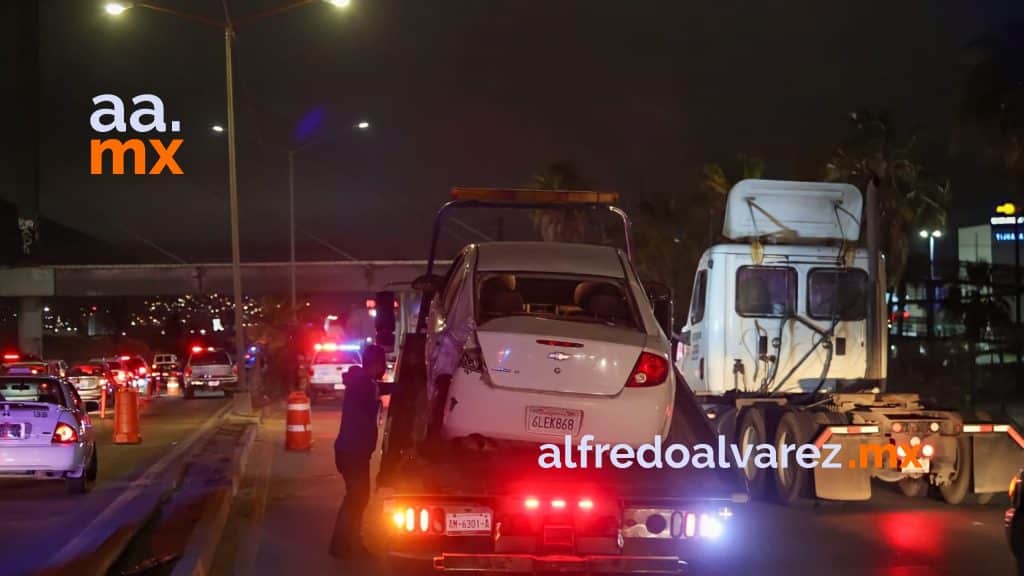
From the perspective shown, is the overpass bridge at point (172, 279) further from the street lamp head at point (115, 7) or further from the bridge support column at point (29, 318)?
the street lamp head at point (115, 7)

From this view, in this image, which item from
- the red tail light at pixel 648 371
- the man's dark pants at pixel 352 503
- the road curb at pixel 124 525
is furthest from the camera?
the man's dark pants at pixel 352 503

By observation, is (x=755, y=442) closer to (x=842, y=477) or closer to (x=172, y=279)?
(x=842, y=477)

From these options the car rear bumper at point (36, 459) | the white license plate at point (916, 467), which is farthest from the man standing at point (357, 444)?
the white license plate at point (916, 467)

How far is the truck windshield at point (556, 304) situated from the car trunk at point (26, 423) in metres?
7.10

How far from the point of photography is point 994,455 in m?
13.7

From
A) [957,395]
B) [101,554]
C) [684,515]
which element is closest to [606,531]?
[684,515]

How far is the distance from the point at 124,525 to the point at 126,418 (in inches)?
406

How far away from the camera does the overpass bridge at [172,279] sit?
223ft

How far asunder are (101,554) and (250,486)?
15.8 ft

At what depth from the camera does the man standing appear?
35.9ft

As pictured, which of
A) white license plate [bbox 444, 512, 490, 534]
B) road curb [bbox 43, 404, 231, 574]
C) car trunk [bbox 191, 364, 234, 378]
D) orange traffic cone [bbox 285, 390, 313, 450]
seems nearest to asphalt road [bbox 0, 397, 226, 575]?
road curb [bbox 43, 404, 231, 574]

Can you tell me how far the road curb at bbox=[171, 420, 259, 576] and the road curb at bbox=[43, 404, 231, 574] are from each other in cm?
68

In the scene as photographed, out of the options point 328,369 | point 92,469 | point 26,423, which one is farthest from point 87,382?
point 26,423

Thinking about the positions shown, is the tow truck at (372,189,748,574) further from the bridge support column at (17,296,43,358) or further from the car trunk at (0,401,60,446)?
the bridge support column at (17,296,43,358)
